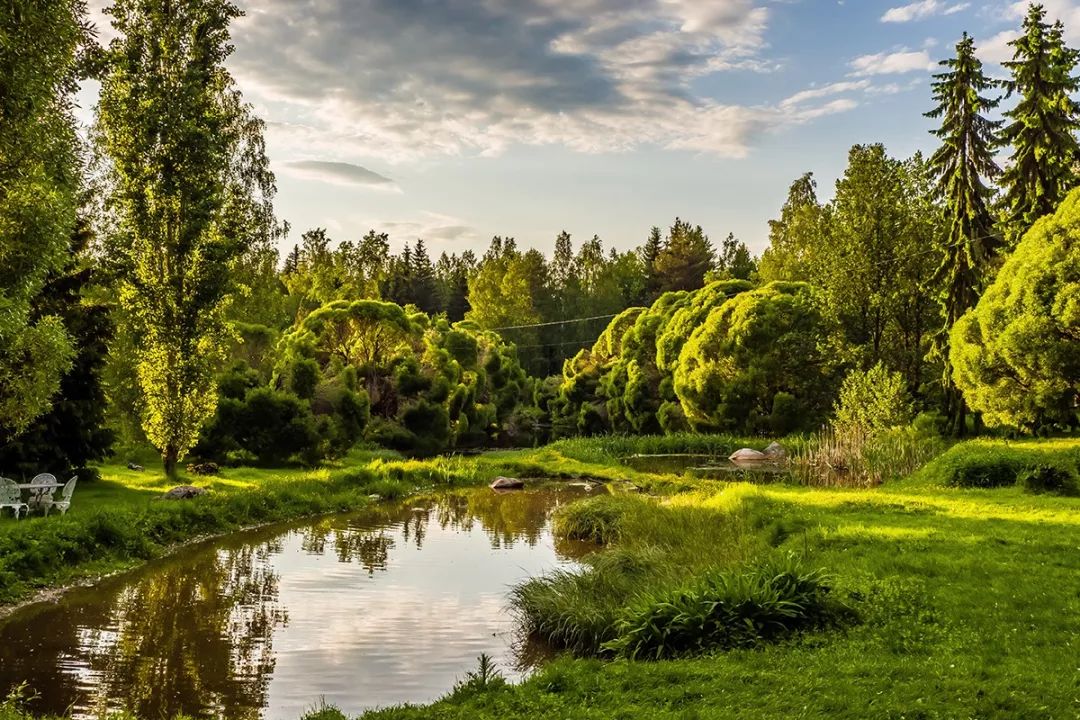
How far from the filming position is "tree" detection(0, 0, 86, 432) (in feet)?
31.8

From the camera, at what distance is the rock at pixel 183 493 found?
19.1 metres

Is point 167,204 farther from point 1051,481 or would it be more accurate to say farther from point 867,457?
point 1051,481

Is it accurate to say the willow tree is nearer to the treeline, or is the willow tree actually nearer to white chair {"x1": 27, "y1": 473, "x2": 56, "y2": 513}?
the treeline

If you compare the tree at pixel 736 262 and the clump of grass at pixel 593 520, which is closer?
the clump of grass at pixel 593 520

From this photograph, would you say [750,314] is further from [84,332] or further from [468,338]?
[84,332]

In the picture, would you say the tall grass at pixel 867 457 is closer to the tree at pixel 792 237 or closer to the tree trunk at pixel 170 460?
the tree trunk at pixel 170 460

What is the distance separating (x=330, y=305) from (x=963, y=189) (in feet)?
100

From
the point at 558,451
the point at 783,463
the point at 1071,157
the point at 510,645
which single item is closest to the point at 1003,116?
the point at 1071,157

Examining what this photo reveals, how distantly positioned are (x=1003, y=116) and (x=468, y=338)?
31.2 meters

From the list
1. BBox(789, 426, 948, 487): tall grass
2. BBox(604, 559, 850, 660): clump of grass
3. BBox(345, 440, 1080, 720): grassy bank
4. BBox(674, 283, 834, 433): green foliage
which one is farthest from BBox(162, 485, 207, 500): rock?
BBox(674, 283, 834, 433): green foliage

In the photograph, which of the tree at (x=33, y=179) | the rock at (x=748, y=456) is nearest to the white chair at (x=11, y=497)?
Answer: the tree at (x=33, y=179)

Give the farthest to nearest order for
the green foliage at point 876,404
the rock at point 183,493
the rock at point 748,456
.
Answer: the rock at point 748,456
the green foliage at point 876,404
the rock at point 183,493

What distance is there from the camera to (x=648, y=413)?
173 feet

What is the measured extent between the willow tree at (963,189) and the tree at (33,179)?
27.5 meters
